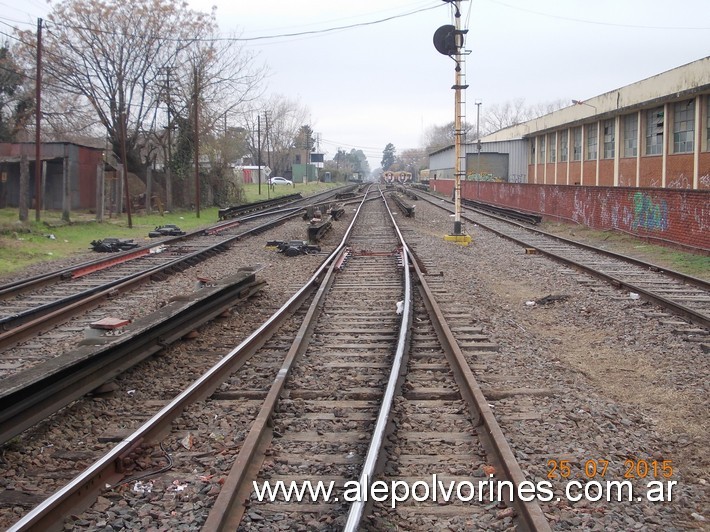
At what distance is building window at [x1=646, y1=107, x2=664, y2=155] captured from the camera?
28188 mm

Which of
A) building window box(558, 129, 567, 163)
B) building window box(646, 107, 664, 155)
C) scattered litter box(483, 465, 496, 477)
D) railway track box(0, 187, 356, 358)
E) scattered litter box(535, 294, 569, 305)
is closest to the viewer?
scattered litter box(483, 465, 496, 477)

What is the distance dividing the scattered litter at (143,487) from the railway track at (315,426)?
13mm

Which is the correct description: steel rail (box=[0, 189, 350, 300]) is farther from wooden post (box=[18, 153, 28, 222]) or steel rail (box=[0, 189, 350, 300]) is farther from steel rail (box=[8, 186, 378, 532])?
steel rail (box=[8, 186, 378, 532])

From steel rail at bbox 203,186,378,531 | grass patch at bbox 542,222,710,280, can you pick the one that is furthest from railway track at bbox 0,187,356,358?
grass patch at bbox 542,222,710,280

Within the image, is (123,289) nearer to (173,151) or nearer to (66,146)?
(66,146)

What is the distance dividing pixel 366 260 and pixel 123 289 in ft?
18.6

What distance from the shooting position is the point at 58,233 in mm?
21125

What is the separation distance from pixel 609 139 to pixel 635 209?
15.2m

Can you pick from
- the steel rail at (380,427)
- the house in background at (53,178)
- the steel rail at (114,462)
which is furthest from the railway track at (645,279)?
the house in background at (53,178)

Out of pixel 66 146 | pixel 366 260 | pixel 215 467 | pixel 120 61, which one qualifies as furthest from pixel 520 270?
pixel 120 61

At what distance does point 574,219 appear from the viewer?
2561 centimetres

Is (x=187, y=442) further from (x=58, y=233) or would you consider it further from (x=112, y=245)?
(x=58, y=233)

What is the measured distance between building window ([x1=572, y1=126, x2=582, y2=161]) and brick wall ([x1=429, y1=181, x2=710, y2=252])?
7.28 metres

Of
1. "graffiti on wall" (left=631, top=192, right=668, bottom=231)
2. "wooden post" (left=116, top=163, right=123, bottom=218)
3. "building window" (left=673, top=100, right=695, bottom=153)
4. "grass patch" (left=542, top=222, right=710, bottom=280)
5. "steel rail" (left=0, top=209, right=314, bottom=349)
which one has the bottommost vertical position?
"steel rail" (left=0, top=209, right=314, bottom=349)
